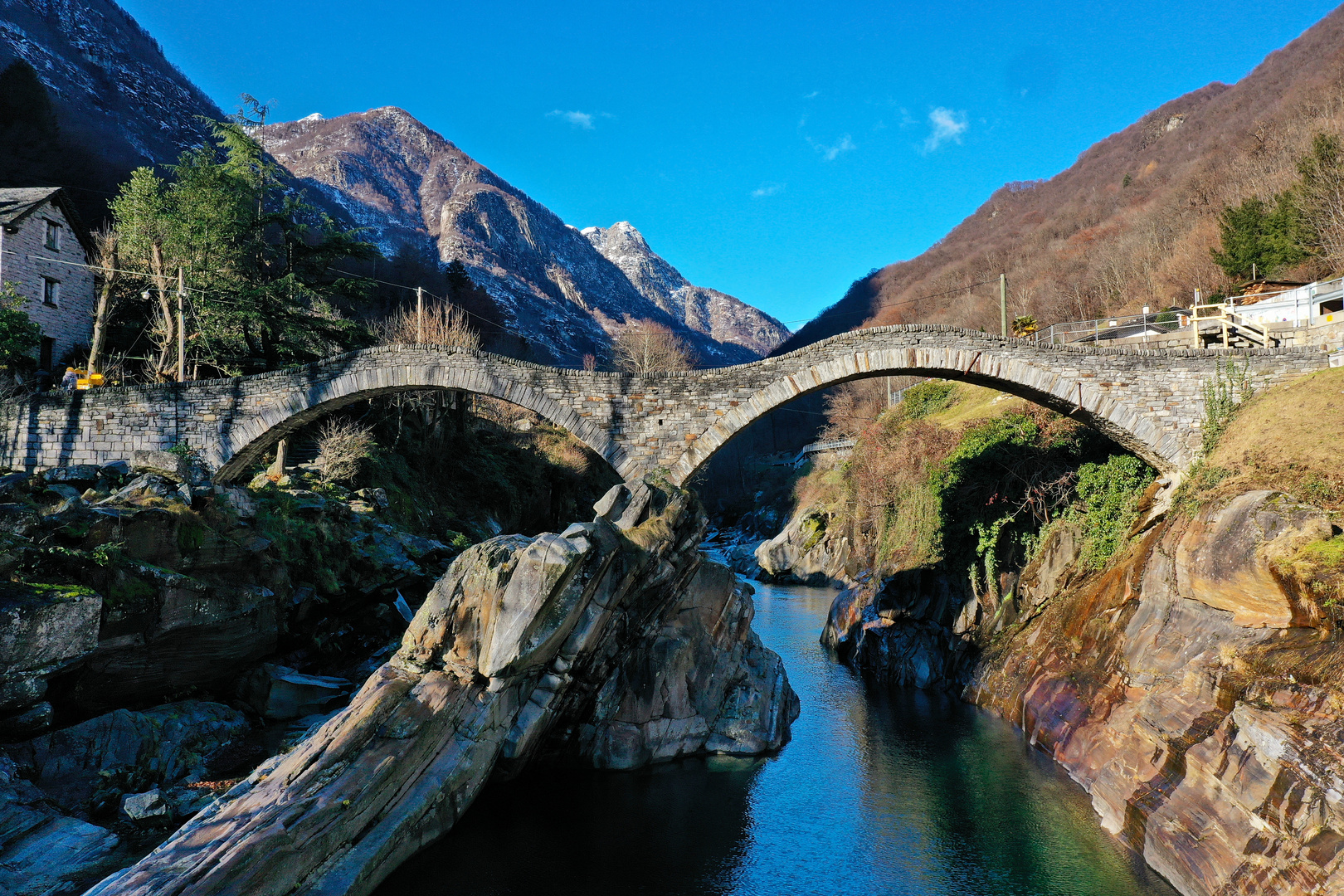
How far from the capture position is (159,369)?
74.0ft

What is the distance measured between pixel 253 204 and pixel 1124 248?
41.9m

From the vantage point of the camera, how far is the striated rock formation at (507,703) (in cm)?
735

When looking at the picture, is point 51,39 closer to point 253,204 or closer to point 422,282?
point 422,282

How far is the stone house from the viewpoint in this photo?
75.9 ft

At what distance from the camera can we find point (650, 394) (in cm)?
1706

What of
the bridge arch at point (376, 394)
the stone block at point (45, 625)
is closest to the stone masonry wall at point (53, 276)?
the bridge arch at point (376, 394)

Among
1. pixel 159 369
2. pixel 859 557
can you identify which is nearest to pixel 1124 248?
pixel 859 557

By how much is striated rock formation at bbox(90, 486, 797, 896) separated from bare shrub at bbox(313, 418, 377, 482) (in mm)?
10351

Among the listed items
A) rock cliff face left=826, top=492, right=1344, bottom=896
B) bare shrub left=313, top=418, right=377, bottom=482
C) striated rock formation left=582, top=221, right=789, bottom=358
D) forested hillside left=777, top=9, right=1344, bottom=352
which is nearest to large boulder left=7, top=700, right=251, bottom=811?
bare shrub left=313, top=418, right=377, bottom=482

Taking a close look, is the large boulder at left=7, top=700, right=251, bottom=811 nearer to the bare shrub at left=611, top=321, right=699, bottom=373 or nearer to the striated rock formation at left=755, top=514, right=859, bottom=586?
the striated rock formation at left=755, top=514, right=859, bottom=586

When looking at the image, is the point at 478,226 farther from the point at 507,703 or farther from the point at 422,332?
the point at 507,703

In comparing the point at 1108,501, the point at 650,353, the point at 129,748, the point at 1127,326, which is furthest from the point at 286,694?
the point at 650,353

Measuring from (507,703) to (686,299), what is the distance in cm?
15267

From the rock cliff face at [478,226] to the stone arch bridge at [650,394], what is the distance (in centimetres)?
5676
